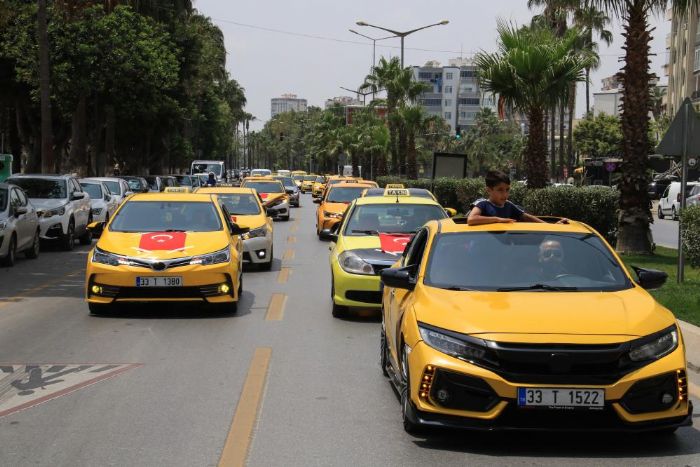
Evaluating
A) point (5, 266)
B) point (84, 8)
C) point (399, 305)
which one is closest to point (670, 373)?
point (399, 305)

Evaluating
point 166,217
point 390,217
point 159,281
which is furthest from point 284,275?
point 159,281

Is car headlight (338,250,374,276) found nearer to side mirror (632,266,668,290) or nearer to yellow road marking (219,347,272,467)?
yellow road marking (219,347,272,467)

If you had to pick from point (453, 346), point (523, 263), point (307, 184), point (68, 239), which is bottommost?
point (307, 184)

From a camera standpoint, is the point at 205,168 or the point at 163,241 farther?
the point at 205,168

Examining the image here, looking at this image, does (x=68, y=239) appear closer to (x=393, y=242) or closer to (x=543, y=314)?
(x=393, y=242)

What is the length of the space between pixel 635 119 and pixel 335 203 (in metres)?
9.60

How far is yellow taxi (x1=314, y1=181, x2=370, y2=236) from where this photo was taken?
86.8 feet

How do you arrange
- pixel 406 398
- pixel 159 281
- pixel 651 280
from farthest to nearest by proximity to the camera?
pixel 159 281, pixel 651 280, pixel 406 398

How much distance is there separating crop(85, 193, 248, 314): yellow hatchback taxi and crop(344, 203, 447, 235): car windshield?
176 cm

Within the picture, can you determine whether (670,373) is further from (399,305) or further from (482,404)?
(399,305)

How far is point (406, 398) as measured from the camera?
21.0 ft

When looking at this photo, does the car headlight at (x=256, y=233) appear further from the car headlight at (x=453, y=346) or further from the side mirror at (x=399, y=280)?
the car headlight at (x=453, y=346)

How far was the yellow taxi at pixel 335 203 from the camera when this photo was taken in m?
26.5

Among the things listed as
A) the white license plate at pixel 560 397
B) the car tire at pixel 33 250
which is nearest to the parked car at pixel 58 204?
the car tire at pixel 33 250
